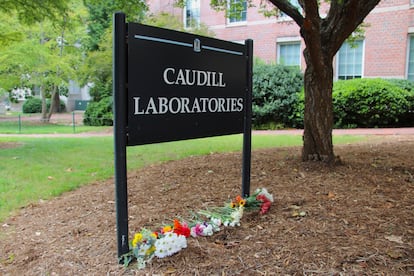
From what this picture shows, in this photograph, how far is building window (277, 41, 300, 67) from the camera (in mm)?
18453

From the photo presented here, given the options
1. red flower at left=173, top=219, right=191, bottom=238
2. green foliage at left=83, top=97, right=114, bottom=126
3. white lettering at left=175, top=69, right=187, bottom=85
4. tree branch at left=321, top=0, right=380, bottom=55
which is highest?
tree branch at left=321, top=0, right=380, bottom=55

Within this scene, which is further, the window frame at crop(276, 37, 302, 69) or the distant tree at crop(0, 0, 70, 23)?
the window frame at crop(276, 37, 302, 69)

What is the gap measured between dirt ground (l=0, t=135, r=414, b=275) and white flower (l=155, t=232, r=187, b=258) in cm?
5

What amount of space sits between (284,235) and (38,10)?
8013 mm

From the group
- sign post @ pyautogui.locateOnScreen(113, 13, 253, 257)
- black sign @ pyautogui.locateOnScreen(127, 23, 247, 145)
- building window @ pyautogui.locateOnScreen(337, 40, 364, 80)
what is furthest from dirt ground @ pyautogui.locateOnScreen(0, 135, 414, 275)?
building window @ pyautogui.locateOnScreen(337, 40, 364, 80)

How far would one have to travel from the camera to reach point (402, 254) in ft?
8.65

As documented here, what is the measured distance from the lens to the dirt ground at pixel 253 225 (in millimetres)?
2609

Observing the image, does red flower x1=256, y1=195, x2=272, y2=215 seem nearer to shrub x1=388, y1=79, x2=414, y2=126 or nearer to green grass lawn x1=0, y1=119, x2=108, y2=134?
shrub x1=388, y1=79, x2=414, y2=126

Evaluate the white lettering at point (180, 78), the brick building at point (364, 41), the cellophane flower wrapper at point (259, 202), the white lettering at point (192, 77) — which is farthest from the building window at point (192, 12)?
the white lettering at point (180, 78)

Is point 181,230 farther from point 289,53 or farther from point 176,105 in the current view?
point 289,53

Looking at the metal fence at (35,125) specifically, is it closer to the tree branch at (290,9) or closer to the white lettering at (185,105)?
the tree branch at (290,9)

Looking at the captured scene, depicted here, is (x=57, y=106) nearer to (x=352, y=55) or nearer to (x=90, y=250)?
(x=352, y=55)

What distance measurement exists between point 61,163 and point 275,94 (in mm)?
8899

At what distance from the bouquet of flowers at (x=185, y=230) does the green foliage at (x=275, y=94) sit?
10.5 meters
